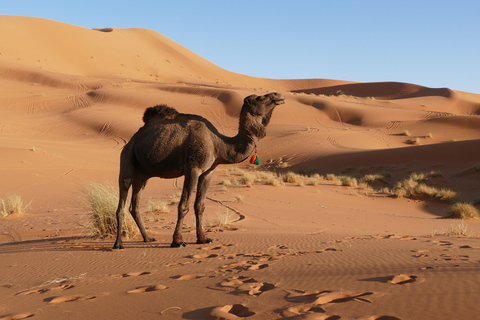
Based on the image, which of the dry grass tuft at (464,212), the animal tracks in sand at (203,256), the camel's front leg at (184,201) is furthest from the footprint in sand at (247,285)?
the dry grass tuft at (464,212)

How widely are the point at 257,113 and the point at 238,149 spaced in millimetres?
684

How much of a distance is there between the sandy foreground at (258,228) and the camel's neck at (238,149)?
4.67 feet

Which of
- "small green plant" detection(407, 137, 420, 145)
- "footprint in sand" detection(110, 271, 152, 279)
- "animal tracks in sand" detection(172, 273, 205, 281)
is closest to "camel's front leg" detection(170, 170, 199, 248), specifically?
"footprint in sand" detection(110, 271, 152, 279)

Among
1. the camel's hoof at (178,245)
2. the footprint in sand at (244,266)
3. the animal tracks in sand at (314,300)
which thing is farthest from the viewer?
the camel's hoof at (178,245)

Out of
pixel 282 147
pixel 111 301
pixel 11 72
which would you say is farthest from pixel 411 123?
pixel 11 72

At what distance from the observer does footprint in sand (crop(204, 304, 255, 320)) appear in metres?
3.69

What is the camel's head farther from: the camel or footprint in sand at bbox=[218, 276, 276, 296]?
footprint in sand at bbox=[218, 276, 276, 296]

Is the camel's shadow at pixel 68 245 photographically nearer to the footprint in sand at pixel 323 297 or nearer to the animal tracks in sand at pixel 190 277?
the animal tracks in sand at pixel 190 277

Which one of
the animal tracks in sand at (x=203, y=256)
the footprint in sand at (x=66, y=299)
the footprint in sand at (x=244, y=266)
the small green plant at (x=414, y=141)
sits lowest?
the animal tracks in sand at (x=203, y=256)

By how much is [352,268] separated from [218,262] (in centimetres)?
186

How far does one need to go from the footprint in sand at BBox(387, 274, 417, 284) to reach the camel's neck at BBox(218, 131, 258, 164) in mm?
3605

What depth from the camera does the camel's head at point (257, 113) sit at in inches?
299

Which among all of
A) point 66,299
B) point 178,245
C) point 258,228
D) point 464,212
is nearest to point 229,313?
point 66,299

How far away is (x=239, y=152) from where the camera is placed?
→ 7.59 m
